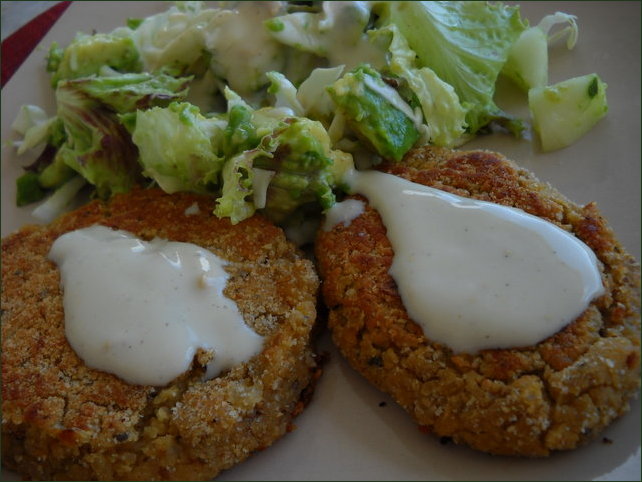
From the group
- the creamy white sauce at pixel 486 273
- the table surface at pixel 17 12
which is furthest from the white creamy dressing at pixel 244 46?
the table surface at pixel 17 12

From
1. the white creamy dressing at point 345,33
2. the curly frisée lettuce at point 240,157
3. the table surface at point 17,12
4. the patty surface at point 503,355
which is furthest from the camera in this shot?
the table surface at point 17,12

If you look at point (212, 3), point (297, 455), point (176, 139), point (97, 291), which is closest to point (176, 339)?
point (97, 291)

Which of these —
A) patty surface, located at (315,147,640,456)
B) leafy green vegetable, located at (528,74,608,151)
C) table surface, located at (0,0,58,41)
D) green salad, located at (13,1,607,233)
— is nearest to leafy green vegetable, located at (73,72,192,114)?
green salad, located at (13,1,607,233)

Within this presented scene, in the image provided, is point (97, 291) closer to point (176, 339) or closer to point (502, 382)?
point (176, 339)

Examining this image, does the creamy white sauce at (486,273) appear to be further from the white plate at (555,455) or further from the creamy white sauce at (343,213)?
the white plate at (555,455)

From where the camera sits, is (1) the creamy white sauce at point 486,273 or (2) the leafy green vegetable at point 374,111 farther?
(2) the leafy green vegetable at point 374,111

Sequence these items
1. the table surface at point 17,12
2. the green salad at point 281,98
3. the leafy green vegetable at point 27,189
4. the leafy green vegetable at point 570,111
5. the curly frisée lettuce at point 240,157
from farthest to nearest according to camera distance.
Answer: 1. the table surface at point 17,12
2. the leafy green vegetable at point 27,189
3. the leafy green vegetable at point 570,111
4. the green salad at point 281,98
5. the curly frisée lettuce at point 240,157

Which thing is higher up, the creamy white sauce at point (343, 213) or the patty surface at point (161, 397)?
the creamy white sauce at point (343, 213)
